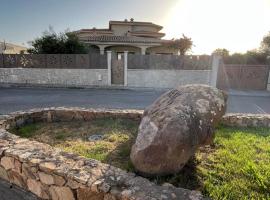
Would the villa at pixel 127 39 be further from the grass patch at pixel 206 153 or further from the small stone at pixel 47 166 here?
the small stone at pixel 47 166

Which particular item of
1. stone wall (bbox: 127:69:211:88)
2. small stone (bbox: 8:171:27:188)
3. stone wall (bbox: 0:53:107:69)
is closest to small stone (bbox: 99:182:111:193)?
small stone (bbox: 8:171:27:188)

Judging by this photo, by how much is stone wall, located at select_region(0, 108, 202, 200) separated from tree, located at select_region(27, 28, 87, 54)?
14.6 metres

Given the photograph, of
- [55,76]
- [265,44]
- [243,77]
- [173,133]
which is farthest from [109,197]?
[265,44]

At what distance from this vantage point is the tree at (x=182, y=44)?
80.1 ft

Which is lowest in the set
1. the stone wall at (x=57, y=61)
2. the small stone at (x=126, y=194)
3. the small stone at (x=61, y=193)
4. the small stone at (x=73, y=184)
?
the small stone at (x=61, y=193)

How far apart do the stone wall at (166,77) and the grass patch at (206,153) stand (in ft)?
31.8

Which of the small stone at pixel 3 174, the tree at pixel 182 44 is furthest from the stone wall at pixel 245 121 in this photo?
the tree at pixel 182 44

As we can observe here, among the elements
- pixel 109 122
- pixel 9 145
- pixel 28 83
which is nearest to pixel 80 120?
pixel 109 122

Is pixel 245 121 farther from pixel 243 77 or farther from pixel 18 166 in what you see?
pixel 243 77

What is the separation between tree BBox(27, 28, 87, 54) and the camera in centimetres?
1758

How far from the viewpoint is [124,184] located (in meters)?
2.68

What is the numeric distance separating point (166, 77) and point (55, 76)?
7569 mm

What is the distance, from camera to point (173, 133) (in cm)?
322

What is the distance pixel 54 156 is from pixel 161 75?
12965mm
